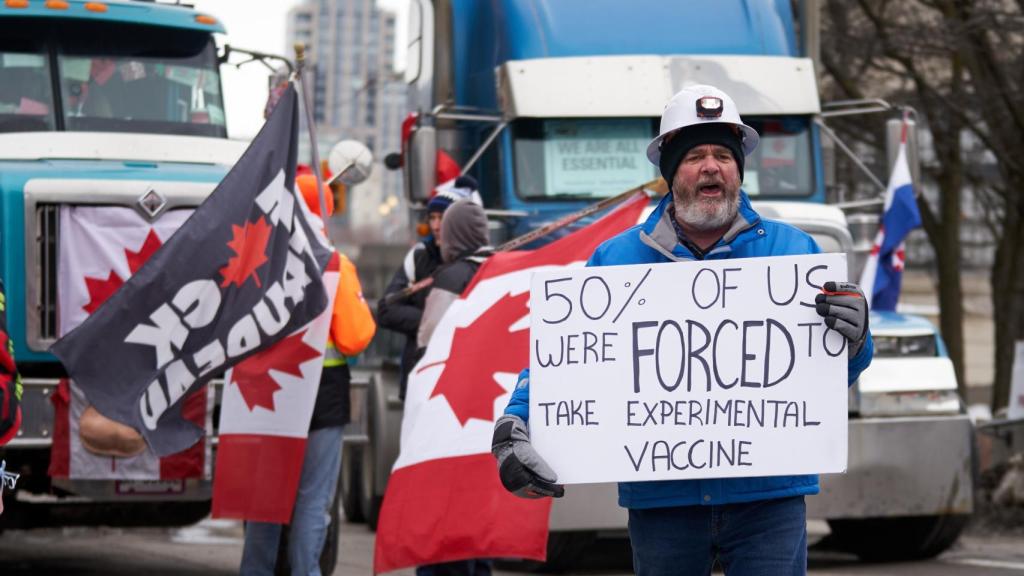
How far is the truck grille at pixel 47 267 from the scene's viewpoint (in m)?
9.73

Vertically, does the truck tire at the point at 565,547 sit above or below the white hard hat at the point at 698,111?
below

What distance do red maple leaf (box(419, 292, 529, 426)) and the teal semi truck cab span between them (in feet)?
5.72

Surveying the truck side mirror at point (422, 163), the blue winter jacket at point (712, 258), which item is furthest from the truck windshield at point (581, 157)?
the blue winter jacket at point (712, 258)

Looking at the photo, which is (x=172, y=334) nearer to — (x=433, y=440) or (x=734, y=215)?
(x=433, y=440)

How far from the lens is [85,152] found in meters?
10.4

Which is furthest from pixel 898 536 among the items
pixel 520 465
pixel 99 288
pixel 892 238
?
pixel 520 465

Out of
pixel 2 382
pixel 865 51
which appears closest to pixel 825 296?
pixel 2 382

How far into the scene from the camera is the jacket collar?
16.3ft

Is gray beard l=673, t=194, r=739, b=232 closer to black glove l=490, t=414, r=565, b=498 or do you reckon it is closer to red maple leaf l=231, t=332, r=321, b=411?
black glove l=490, t=414, r=565, b=498

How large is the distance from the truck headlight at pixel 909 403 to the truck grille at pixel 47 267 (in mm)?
4619

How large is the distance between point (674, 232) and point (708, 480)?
671 millimetres

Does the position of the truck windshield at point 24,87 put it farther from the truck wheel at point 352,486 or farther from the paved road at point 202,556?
the truck wheel at point 352,486

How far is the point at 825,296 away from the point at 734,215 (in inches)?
15.4

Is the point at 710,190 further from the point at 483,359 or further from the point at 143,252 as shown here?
the point at 143,252
